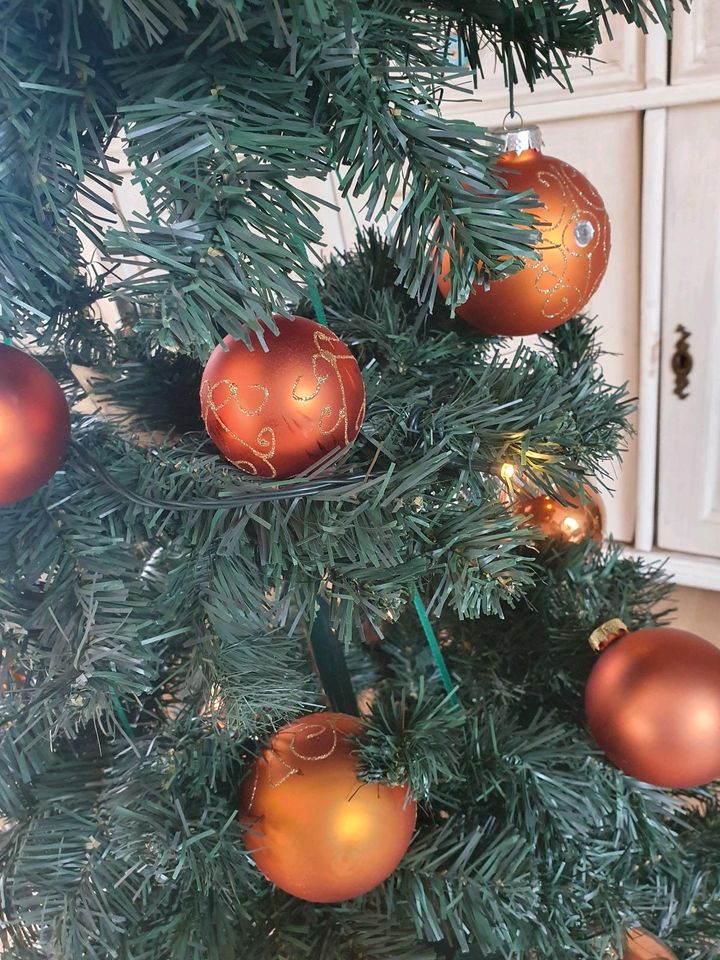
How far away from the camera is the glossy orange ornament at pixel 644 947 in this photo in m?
0.45

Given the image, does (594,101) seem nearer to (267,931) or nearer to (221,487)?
(221,487)

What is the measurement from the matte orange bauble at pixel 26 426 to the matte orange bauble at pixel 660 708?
13.0 inches

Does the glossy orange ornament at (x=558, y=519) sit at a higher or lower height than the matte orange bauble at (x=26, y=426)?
lower

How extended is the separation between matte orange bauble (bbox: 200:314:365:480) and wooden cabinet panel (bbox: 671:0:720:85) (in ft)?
2.44

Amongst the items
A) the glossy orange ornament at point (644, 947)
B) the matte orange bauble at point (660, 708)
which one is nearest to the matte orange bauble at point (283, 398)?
the matte orange bauble at point (660, 708)

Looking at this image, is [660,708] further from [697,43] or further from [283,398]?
[697,43]

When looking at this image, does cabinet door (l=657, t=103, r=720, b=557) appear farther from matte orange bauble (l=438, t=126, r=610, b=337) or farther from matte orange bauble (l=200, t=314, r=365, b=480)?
matte orange bauble (l=200, t=314, r=365, b=480)

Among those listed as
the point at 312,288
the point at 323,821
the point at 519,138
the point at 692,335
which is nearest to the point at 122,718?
the point at 323,821

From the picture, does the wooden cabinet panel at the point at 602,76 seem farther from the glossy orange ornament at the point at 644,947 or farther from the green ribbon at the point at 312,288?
the glossy orange ornament at the point at 644,947

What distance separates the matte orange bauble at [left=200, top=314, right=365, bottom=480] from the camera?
1.02 ft

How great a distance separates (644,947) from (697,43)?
88cm

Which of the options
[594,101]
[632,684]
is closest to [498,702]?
[632,684]

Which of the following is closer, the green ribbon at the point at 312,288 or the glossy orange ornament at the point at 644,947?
the green ribbon at the point at 312,288

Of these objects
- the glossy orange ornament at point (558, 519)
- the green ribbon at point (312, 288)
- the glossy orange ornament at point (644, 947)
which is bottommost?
the glossy orange ornament at point (644, 947)
